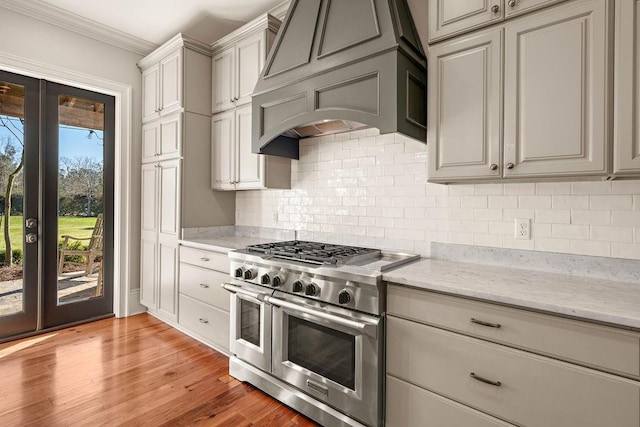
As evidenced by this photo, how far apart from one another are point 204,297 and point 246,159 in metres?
1.28

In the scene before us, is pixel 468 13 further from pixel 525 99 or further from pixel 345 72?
pixel 345 72

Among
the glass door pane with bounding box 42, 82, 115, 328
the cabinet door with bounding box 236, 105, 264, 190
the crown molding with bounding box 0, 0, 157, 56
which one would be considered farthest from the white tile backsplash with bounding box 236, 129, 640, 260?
the crown molding with bounding box 0, 0, 157, 56

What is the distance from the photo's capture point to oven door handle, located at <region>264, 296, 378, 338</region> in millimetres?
1755

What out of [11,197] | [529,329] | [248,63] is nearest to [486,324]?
[529,329]

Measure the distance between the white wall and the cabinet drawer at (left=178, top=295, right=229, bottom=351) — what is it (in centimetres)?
109

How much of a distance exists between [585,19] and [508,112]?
1.53ft

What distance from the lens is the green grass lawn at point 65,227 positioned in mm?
3174

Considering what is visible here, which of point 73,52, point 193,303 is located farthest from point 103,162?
point 193,303

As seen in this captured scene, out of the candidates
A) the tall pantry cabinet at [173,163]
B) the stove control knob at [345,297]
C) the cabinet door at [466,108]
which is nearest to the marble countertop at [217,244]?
the tall pantry cabinet at [173,163]

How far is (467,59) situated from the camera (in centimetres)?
181

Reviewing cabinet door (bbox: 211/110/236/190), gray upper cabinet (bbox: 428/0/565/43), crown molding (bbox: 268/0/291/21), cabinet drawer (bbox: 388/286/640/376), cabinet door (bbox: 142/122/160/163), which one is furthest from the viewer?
cabinet door (bbox: 142/122/160/163)

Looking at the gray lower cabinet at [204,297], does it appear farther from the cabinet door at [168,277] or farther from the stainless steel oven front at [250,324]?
the stainless steel oven front at [250,324]

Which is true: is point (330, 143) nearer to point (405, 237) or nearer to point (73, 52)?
point (405, 237)

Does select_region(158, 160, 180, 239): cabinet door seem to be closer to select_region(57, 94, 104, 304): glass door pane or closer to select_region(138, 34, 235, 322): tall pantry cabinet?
select_region(138, 34, 235, 322): tall pantry cabinet
